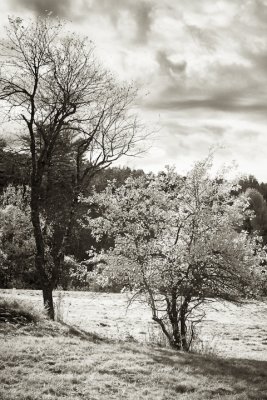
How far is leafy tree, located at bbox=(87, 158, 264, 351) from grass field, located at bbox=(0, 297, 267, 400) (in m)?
1.51

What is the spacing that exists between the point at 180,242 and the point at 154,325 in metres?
5.05

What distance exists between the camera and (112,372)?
23.5 feet

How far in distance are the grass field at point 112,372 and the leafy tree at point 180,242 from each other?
151cm

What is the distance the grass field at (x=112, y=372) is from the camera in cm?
616

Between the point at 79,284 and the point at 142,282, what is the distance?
19.5 m

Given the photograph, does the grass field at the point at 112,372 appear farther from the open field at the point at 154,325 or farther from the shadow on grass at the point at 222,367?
the open field at the point at 154,325

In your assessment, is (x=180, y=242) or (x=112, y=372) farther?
(x=180, y=242)

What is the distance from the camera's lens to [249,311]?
19547 mm

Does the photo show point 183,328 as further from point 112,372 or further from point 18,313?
point 18,313

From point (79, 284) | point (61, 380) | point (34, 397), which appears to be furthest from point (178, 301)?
point (79, 284)

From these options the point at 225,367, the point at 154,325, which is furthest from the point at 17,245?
the point at 225,367

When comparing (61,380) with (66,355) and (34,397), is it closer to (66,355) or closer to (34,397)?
(34,397)

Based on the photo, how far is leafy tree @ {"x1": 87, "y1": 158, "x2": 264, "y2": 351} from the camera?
31.9 ft

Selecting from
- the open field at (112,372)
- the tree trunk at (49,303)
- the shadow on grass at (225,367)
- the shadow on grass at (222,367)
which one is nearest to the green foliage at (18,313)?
the tree trunk at (49,303)
